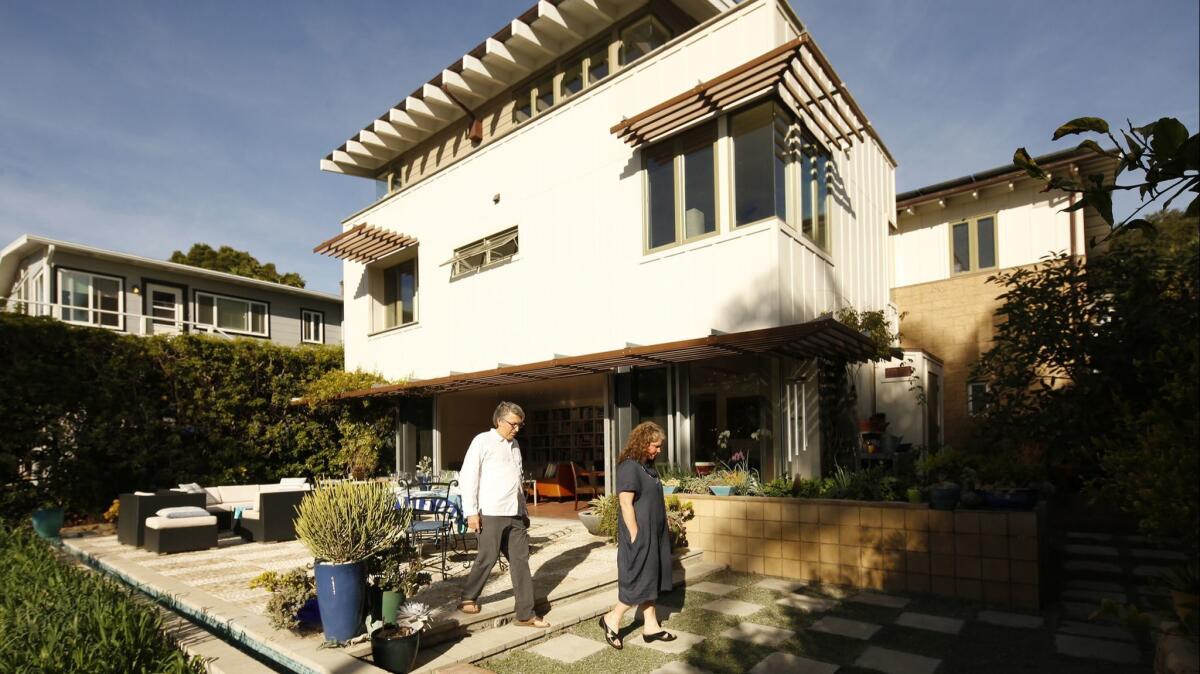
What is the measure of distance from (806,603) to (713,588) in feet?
3.04

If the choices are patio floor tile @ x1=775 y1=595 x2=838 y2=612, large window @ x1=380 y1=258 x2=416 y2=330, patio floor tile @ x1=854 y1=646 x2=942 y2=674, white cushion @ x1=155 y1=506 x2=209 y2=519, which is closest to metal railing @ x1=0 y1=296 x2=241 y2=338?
large window @ x1=380 y1=258 x2=416 y2=330

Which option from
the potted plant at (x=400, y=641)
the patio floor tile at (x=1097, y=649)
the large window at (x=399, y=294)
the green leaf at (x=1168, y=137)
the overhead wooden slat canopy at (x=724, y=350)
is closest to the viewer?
the green leaf at (x=1168, y=137)

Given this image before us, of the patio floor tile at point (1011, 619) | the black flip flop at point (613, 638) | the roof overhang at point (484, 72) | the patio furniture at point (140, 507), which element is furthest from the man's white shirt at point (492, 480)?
the roof overhang at point (484, 72)

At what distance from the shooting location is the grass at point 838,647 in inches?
170

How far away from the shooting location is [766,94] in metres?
8.09

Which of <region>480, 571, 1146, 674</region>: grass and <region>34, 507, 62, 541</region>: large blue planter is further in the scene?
<region>34, 507, 62, 541</region>: large blue planter

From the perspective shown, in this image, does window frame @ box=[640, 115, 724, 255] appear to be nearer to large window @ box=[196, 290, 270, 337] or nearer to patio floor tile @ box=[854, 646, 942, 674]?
patio floor tile @ box=[854, 646, 942, 674]

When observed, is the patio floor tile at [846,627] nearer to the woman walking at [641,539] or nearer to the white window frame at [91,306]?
the woman walking at [641,539]

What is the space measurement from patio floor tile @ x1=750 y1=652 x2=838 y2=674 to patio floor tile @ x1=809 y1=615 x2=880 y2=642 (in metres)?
0.66

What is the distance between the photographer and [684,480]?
26.8ft

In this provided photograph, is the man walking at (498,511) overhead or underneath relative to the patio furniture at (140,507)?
overhead

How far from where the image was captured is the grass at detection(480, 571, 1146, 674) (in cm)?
431

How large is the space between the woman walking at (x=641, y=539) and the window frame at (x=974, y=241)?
10444 millimetres

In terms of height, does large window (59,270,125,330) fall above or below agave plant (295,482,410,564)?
above
